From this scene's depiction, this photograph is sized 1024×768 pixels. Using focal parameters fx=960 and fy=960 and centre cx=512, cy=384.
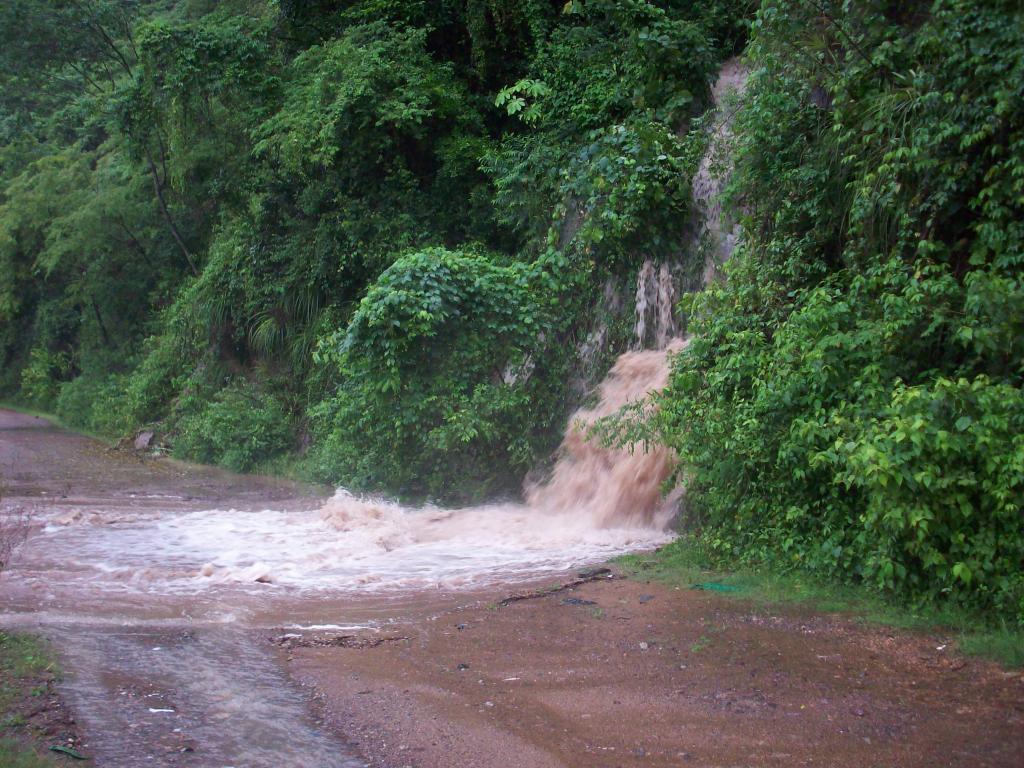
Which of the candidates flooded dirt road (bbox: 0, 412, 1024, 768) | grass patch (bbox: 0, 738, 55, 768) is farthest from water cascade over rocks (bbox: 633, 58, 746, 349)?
grass patch (bbox: 0, 738, 55, 768)

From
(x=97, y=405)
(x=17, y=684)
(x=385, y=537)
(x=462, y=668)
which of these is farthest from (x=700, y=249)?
(x=97, y=405)

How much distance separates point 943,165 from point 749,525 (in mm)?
→ 3385

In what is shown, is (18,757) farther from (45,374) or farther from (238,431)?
(45,374)

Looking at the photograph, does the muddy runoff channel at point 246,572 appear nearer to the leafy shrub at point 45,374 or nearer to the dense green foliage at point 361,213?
the dense green foliage at point 361,213

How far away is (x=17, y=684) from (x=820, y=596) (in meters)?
5.51

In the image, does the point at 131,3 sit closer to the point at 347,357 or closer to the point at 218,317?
the point at 218,317

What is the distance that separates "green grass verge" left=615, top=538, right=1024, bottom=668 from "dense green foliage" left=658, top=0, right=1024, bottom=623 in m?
0.15

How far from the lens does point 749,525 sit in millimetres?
8477

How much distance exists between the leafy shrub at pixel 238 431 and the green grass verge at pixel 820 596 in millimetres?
9355

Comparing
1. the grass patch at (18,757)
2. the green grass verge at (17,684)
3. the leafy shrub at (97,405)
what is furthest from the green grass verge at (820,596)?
the leafy shrub at (97,405)


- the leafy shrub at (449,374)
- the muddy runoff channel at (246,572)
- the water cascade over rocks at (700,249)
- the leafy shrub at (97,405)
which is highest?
the water cascade over rocks at (700,249)

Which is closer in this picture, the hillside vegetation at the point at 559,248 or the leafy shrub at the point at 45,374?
the hillside vegetation at the point at 559,248

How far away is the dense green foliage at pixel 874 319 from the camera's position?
6469 millimetres

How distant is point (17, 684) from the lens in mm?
5496
